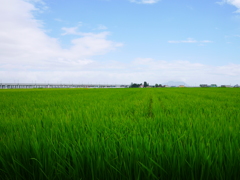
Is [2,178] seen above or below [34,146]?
below

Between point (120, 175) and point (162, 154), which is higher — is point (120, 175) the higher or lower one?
the lower one

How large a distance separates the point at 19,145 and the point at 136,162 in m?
1.14

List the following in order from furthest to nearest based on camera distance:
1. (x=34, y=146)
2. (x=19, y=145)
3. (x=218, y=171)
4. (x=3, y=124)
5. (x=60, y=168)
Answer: (x=3, y=124), (x=19, y=145), (x=34, y=146), (x=60, y=168), (x=218, y=171)

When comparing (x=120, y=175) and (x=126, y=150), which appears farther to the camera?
(x=126, y=150)

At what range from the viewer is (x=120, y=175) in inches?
45.8

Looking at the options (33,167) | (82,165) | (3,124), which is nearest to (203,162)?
(82,165)

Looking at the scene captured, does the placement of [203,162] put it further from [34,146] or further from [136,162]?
[34,146]

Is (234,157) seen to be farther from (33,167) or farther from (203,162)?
(33,167)

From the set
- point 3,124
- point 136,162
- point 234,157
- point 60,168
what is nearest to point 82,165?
point 60,168

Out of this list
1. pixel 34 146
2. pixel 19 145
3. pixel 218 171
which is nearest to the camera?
pixel 218 171

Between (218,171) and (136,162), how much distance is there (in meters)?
0.55

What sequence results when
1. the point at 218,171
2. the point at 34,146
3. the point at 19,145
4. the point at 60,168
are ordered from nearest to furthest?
the point at 218,171
the point at 60,168
the point at 34,146
the point at 19,145

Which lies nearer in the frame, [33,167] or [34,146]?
[33,167]

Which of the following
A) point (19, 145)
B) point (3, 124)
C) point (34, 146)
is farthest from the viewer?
point (3, 124)
